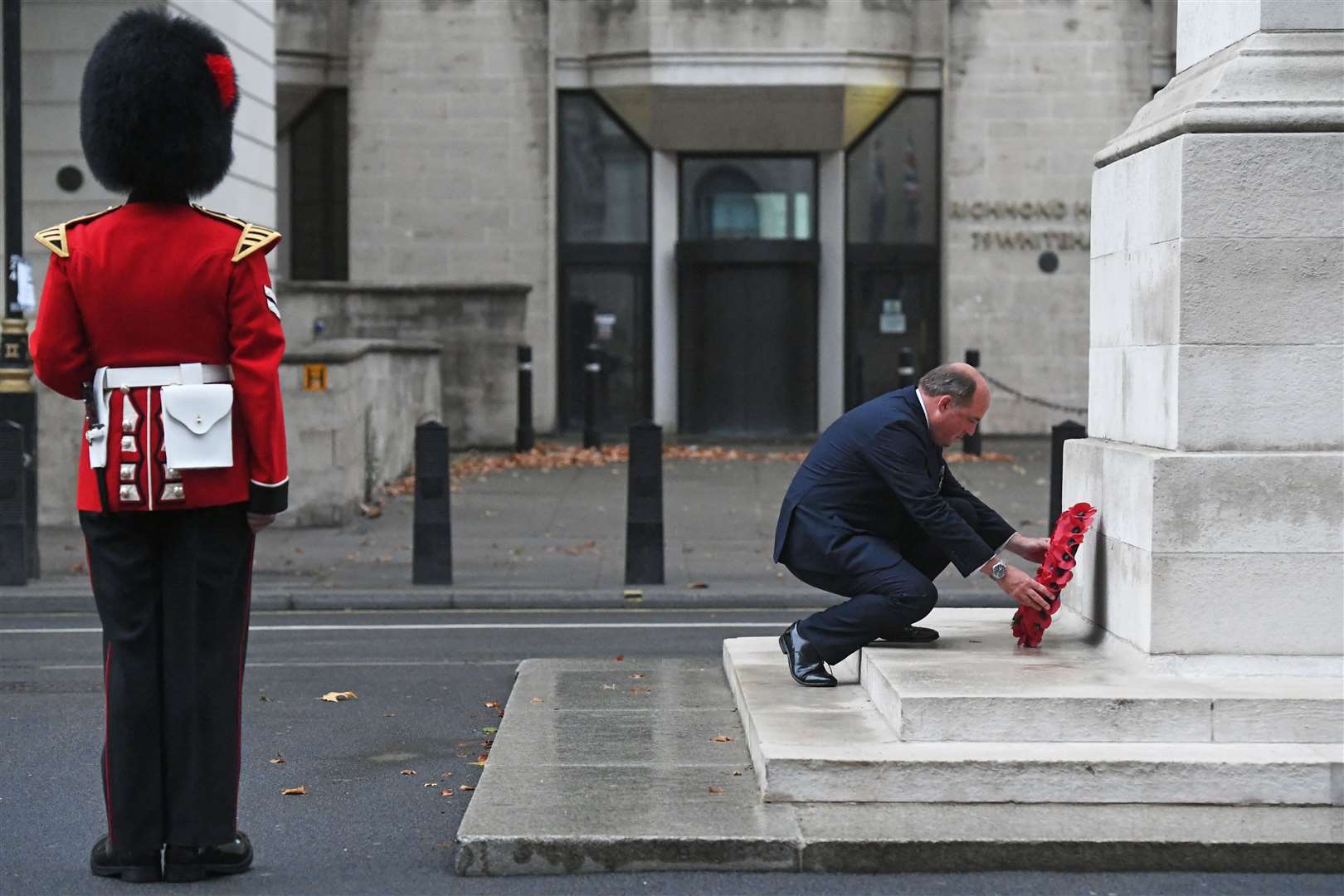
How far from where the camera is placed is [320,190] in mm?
27750

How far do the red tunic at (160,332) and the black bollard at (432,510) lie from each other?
7.51 meters

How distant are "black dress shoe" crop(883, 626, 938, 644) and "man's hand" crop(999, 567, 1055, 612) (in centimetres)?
55

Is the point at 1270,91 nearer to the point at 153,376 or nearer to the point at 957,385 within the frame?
the point at 957,385

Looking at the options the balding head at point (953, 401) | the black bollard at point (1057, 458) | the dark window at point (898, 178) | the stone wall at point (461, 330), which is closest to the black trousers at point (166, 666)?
the balding head at point (953, 401)

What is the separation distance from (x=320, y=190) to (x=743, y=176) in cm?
605

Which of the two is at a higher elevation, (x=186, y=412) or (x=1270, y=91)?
(x=1270, y=91)

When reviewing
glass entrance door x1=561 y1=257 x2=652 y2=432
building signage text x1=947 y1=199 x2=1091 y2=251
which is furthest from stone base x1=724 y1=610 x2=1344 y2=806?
glass entrance door x1=561 y1=257 x2=652 y2=432

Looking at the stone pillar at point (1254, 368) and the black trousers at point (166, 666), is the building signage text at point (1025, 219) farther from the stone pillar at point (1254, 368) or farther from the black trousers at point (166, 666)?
the black trousers at point (166, 666)

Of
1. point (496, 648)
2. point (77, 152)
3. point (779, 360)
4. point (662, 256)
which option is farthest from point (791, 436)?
point (496, 648)

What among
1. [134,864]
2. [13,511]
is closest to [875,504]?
[134,864]

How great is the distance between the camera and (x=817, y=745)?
6117 millimetres

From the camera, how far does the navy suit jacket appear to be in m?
7.10

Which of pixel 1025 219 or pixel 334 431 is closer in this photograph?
pixel 334 431

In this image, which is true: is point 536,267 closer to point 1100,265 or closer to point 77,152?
point 77,152
